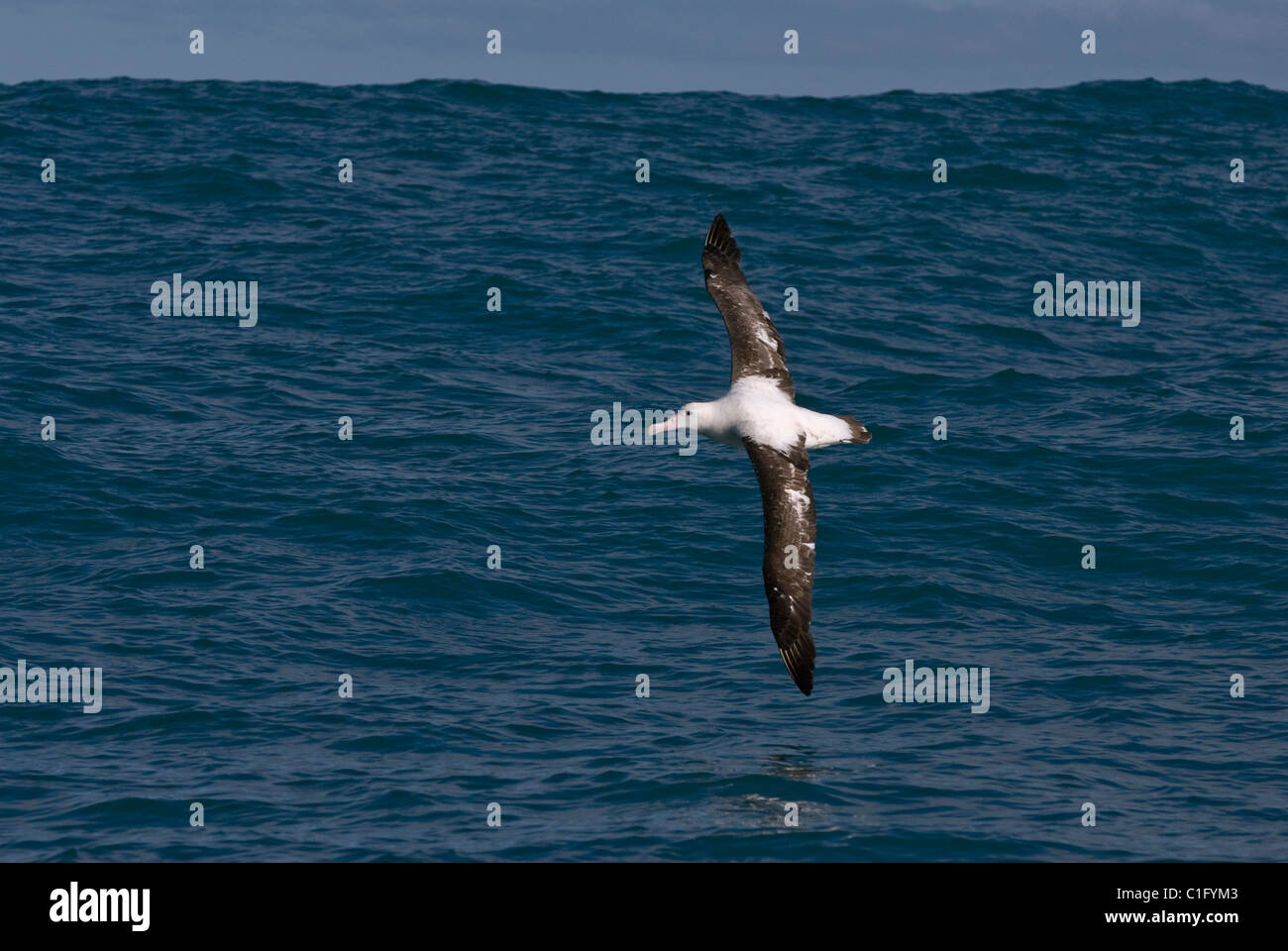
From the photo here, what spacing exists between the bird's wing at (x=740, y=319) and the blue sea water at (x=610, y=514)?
14.9 ft

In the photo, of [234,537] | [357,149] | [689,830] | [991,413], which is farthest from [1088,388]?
[357,149]

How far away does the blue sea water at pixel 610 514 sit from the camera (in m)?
19.1

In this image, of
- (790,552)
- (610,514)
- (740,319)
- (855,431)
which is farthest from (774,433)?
(610,514)

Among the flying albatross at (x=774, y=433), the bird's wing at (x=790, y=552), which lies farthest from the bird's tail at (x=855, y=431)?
the bird's wing at (x=790, y=552)

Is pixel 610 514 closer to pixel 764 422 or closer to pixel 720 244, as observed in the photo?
pixel 720 244

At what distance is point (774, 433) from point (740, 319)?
2.89m

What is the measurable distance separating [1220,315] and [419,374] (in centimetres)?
2243

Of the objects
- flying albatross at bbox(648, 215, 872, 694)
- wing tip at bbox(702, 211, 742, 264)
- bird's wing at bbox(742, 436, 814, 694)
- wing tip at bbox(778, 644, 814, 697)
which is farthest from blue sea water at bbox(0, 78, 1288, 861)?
wing tip at bbox(702, 211, 742, 264)

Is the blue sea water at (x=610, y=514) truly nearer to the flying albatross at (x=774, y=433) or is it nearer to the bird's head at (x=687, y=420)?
the flying albatross at (x=774, y=433)

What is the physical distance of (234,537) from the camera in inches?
1089

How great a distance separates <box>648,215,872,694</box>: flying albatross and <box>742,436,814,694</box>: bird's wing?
10mm

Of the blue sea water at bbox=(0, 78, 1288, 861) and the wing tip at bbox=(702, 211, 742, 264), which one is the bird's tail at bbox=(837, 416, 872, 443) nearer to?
the wing tip at bbox=(702, 211, 742, 264)

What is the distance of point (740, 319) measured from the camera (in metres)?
21.3

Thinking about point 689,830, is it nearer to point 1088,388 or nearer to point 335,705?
point 335,705
